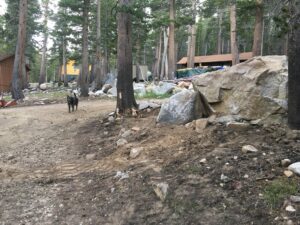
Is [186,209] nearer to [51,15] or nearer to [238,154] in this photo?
[238,154]

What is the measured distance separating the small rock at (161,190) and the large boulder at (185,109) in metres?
2.97

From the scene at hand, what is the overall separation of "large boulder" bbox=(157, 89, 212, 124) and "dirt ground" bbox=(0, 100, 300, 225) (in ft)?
1.11

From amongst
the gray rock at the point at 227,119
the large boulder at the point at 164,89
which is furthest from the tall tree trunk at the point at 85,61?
the gray rock at the point at 227,119

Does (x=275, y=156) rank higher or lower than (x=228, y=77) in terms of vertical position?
lower

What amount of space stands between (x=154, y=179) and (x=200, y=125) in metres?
2.07

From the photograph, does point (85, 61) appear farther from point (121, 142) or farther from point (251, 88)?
point (251, 88)

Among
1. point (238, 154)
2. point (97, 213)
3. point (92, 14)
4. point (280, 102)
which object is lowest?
point (97, 213)

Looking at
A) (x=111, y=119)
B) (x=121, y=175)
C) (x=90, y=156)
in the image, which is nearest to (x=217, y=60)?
(x=111, y=119)

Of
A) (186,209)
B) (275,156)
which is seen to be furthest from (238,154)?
(186,209)

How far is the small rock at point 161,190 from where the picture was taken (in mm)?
4571

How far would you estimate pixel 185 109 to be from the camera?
7.70 metres

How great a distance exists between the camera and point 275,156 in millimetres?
4980

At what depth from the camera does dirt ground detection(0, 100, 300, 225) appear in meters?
4.18

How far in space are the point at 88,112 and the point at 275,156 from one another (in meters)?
8.66
